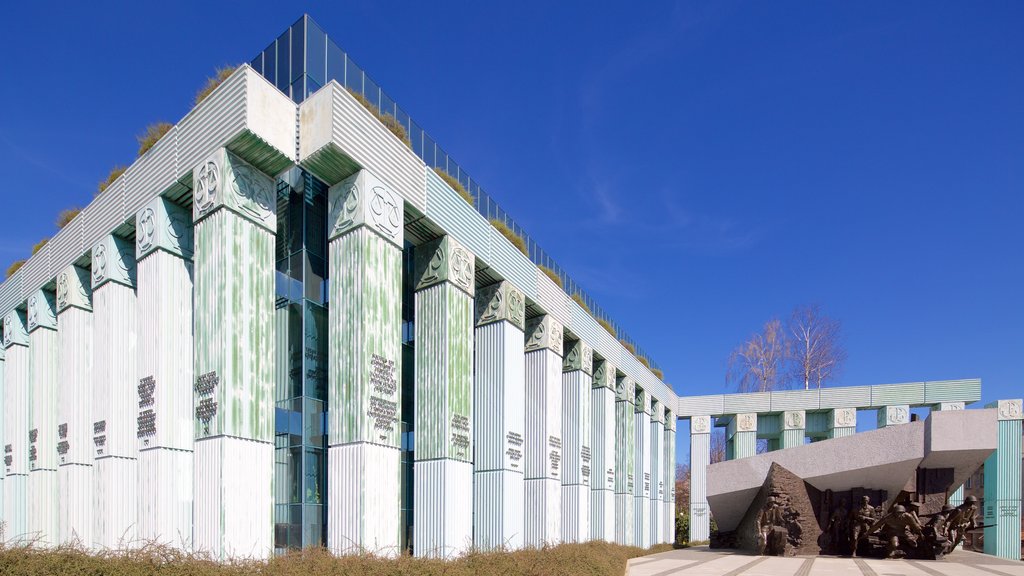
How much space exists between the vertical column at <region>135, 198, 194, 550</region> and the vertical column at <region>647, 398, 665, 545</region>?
2521 cm

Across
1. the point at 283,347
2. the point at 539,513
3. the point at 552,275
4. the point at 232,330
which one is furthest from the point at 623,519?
the point at 232,330

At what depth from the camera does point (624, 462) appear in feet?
100

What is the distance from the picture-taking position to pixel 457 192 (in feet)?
61.4

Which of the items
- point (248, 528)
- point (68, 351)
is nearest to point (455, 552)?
point (248, 528)

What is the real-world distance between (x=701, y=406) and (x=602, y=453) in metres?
16.9

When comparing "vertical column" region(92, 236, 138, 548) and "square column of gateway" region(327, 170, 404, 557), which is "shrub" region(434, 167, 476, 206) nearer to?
"square column of gateway" region(327, 170, 404, 557)

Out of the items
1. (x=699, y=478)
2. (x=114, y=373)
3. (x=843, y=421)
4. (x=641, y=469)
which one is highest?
(x=114, y=373)

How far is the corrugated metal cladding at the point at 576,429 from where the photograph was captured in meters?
24.1

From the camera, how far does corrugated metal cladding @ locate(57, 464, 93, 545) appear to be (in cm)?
1678

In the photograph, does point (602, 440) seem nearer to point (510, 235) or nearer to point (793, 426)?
point (510, 235)

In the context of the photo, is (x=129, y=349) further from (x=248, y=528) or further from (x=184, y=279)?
(x=248, y=528)

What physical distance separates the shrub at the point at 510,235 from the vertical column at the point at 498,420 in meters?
1.85

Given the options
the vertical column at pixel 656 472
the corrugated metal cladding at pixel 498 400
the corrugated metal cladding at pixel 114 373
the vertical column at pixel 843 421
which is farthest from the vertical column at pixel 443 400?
the vertical column at pixel 843 421

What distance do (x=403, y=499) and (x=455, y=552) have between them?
124 inches
